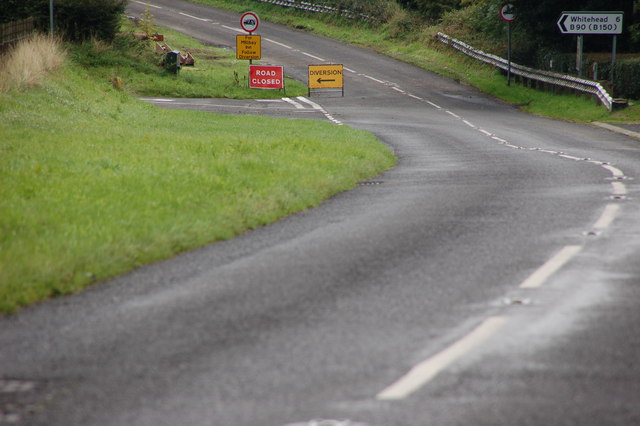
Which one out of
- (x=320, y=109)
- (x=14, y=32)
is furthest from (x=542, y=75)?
(x=14, y=32)

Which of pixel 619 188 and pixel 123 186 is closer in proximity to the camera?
pixel 123 186

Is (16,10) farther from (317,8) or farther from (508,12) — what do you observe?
(317,8)

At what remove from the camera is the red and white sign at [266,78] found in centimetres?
3694

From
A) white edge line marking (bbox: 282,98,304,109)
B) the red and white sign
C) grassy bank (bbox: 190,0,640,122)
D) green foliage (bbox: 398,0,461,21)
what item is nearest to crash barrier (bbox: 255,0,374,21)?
grassy bank (bbox: 190,0,640,122)

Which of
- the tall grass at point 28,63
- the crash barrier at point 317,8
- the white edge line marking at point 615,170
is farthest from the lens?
the crash barrier at point 317,8

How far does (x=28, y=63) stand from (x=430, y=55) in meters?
28.8

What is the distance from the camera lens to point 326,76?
3719 centimetres

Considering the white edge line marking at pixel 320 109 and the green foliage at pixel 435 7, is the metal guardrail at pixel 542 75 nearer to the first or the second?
the green foliage at pixel 435 7

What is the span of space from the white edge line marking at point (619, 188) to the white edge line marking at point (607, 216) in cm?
121

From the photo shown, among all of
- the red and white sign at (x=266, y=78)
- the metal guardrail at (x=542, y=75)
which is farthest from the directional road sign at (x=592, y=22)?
the red and white sign at (x=266, y=78)

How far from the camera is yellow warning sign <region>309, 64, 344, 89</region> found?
122 ft

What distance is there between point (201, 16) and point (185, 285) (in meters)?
59.6

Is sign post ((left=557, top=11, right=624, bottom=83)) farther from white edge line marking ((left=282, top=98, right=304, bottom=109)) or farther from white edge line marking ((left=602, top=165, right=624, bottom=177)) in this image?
white edge line marking ((left=602, top=165, right=624, bottom=177))

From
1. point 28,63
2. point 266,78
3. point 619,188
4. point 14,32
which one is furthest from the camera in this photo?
point 266,78
